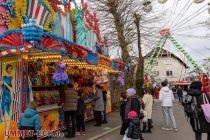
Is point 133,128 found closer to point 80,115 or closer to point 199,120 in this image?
point 199,120

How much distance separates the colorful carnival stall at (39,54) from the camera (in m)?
6.83

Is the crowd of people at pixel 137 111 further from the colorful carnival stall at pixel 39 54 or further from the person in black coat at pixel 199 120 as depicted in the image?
the colorful carnival stall at pixel 39 54

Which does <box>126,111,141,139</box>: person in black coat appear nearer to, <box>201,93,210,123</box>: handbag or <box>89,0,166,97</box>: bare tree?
<box>201,93,210,123</box>: handbag

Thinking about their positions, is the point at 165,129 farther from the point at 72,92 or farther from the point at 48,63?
the point at 48,63

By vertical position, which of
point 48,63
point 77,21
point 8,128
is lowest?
point 8,128

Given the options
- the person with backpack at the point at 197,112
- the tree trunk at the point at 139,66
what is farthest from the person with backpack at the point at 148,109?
the tree trunk at the point at 139,66

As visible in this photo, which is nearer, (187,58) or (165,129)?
(165,129)

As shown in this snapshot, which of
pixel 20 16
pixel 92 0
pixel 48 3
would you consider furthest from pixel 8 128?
pixel 92 0

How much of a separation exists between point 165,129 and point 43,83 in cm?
474

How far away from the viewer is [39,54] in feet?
27.8

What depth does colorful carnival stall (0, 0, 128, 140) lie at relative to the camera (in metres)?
6.83

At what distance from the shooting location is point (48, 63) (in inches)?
395

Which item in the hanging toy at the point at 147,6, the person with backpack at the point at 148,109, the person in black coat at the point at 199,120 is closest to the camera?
the person in black coat at the point at 199,120

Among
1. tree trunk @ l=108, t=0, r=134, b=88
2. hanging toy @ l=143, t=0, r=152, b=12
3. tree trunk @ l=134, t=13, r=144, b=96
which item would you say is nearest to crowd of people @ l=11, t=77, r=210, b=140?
tree trunk @ l=108, t=0, r=134, b=88
